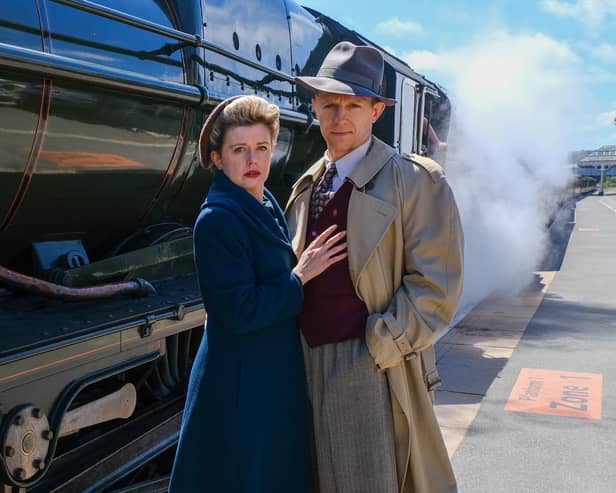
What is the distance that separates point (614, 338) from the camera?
6406mm

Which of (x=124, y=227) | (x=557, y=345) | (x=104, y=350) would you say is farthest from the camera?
(x=557, y=345)

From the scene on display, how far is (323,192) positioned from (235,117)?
14.6 inches

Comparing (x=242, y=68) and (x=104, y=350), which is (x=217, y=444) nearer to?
(x=104, y=350)

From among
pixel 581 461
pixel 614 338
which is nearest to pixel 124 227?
pixel 581 461

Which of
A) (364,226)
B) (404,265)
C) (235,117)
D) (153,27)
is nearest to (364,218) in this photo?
(364,226)

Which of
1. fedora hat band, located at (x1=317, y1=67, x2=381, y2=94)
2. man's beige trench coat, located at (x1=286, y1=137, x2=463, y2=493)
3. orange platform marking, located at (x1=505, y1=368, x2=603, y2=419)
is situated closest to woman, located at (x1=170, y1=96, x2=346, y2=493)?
man's beige trench coat, located at (x1=286, y1=137, x2=463, y2=493)

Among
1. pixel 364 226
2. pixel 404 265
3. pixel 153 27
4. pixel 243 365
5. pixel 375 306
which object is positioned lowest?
pixel 243 365

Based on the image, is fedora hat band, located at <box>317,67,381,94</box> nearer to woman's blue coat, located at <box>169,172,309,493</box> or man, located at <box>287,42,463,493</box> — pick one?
man, located at <box>287,42,463,493</box>

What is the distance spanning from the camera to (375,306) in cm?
198

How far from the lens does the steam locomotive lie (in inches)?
86.7

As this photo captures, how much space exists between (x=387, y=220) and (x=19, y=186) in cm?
132

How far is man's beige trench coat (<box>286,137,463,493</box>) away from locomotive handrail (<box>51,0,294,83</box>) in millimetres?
1189

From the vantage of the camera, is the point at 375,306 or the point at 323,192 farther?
the point at 323,192

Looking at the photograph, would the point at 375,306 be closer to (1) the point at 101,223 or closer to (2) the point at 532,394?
(1) the point at 101,223
